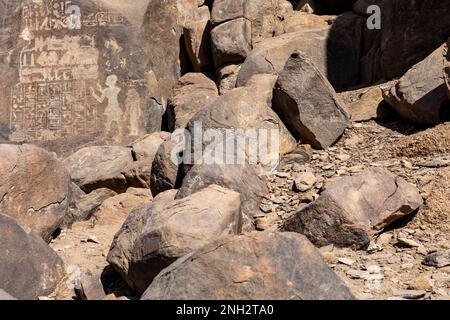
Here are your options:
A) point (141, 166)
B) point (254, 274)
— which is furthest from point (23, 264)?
point (141, 166)

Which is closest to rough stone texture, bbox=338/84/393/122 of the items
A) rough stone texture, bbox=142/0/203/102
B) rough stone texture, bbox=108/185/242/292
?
rough stone texture, bbox=108/185/242/292

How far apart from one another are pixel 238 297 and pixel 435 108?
362cm

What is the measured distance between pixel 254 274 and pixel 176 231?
0.90 meters

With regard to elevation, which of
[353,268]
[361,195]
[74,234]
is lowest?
[74,234]

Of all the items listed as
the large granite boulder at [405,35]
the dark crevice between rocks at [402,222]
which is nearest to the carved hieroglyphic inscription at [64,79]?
the large granite boulder at [405,35]

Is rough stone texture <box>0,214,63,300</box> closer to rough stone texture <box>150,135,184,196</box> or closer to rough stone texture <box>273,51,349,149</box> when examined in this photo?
rough stone texture <box>150,135,184,196</box>

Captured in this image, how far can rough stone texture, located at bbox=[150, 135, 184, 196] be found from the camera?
21.5ft

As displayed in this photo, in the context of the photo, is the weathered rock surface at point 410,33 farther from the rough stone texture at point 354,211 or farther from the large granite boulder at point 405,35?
the rough stone texture at point 354,211

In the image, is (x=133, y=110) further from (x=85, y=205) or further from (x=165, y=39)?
(x=85, y=205)

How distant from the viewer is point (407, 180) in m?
5.31
